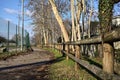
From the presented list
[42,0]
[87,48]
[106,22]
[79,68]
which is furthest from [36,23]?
[106,22]

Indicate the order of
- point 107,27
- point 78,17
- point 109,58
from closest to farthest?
point 109,58 < point 107,27 < point 78,17

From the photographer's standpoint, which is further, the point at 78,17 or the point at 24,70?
the point at 78,17

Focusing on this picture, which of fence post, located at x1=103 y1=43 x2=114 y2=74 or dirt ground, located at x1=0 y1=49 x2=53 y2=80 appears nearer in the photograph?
fence post, located at x1=103 y1=43 x2=114 y2=74

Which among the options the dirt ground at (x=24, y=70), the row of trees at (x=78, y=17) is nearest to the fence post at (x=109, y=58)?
the row of trees at (x=78, y=17)

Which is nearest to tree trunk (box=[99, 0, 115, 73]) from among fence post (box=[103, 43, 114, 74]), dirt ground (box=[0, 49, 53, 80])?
fence post (box=[103, 43, 114, 74])

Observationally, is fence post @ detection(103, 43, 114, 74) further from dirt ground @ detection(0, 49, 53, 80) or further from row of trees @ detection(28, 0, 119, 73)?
dirt ground @ detection(0, 49, 53, 80)

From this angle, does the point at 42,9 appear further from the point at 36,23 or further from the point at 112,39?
the point at 112,39

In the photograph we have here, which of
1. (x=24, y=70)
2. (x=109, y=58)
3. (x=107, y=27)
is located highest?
(x=107, y=27)

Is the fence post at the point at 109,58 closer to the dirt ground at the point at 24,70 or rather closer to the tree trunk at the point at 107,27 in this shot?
the tree trunk at the point at 107,27

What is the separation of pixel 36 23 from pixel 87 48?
36.2m

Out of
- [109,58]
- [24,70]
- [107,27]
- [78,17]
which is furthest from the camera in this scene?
[78,17]

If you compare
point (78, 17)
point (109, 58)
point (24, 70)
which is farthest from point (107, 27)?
point (78, 17)

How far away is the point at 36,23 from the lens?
63.0 metres

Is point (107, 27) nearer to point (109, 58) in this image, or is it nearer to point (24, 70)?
point (109, 58)
